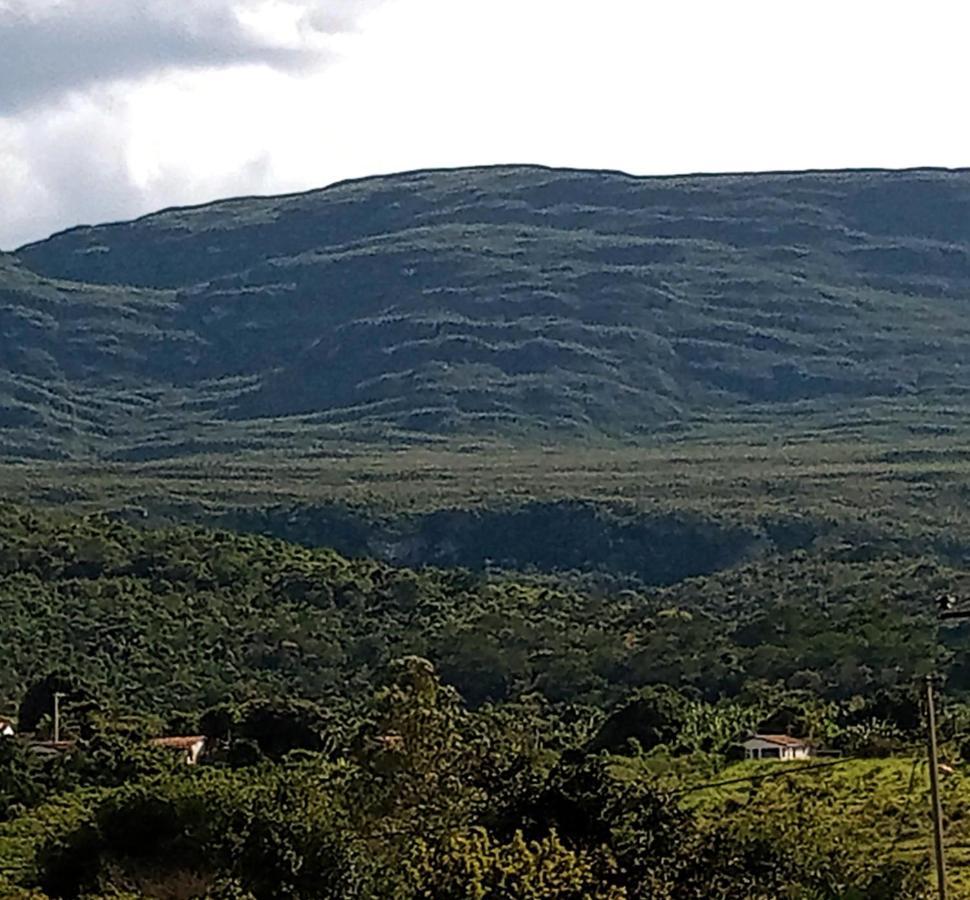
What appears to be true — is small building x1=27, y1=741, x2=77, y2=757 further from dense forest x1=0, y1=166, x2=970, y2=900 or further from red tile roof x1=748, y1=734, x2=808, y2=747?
red tile roof x1=748, y1=734, x2=808, y2=747

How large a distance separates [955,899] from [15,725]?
47.2 meters

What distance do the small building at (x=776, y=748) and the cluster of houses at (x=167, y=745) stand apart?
14725 millimetres

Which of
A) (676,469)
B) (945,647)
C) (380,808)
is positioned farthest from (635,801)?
(676,469)

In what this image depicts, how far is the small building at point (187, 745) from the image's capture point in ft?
195

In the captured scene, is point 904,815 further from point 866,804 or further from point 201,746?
point 201,746

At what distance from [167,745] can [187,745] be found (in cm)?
78

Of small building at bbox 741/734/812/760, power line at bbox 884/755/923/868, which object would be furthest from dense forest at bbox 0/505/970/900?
small building at bbox 741/734/812/760

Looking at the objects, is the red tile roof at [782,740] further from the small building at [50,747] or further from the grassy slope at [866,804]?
the small building at [50,747]

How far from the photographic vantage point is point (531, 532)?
15475 cm

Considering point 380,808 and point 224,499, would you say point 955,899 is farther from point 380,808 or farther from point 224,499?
point 224,499

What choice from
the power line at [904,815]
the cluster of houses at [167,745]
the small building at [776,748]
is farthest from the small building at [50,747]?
the power line at [904,815]

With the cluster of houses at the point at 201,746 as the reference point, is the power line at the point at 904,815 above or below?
above

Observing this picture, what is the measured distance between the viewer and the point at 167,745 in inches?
2371

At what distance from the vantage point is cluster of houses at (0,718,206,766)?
59.6 meters
